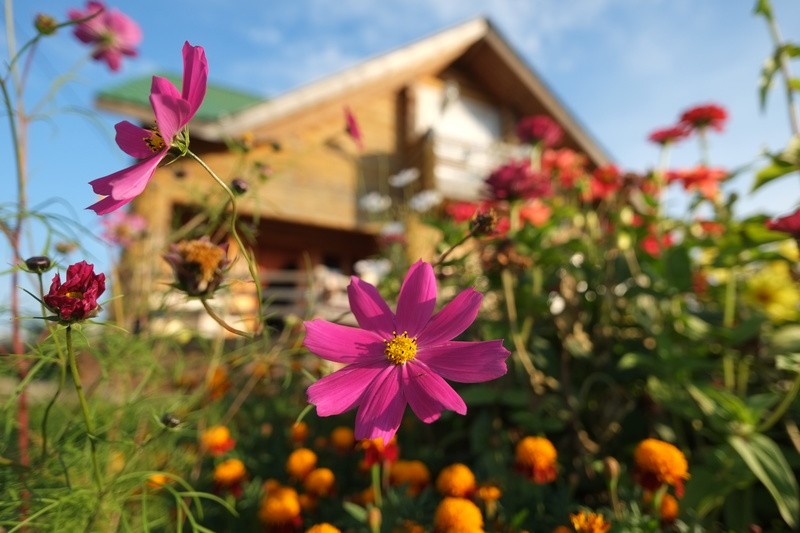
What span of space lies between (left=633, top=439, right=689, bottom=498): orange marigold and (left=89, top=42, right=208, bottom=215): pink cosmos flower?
67cm

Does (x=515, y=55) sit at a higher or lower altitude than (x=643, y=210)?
higher

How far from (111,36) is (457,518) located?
3.55 ft

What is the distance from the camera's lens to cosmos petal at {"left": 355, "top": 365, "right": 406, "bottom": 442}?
0.38m

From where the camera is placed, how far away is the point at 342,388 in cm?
40

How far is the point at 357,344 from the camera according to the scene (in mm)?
422

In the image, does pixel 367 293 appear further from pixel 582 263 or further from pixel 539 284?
pixel 582 263

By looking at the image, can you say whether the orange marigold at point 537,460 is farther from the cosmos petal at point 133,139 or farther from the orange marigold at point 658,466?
the cosmos petal at point 133,139

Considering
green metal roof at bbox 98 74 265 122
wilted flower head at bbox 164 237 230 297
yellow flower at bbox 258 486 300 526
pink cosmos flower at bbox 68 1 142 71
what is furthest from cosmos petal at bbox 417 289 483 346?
green metal roof at bbox 98 74 265 122

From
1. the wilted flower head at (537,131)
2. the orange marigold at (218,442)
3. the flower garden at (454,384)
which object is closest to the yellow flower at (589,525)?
the flower garden at (454,384)

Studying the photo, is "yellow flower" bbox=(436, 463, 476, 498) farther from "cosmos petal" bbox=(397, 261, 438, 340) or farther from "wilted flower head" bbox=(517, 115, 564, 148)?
"wilted flower head" bbox=(517, 115, 564, 148)

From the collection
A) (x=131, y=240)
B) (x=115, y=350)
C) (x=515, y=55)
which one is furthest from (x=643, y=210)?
(x=515, y=55)

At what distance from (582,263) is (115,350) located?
107 cm

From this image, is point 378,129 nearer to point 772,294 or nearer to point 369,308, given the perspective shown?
point 772,294

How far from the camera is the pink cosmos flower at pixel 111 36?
96 centimetres
